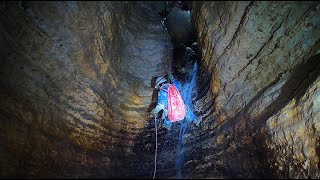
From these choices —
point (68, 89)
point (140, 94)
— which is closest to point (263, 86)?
point (140, 94)

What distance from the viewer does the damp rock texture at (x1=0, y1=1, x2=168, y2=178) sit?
13.4ft

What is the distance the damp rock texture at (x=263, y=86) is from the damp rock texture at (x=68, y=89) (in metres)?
1.80

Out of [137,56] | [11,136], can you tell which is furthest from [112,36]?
[11,136]

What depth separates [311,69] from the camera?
3.90 metres

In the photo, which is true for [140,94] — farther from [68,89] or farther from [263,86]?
[263,86]

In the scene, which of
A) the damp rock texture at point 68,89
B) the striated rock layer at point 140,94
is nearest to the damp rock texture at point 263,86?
the striated rock layer at point 140,94

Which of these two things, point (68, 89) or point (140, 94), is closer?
point (68, 89)

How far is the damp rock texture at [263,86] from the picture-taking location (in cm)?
367

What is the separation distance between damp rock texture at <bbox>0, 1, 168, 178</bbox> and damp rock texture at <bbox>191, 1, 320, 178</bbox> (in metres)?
1.80

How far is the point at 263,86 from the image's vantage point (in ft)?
15.0

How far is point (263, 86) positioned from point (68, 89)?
331cm

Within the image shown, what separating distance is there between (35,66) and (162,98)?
8.49ft

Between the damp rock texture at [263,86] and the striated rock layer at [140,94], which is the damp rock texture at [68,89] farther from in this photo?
the damp rock texture at [263,86]

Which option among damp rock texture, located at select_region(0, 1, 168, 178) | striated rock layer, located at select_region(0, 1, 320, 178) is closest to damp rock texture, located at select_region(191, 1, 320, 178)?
striated rock layer, located at select_region(0, 1, 320, 178)
